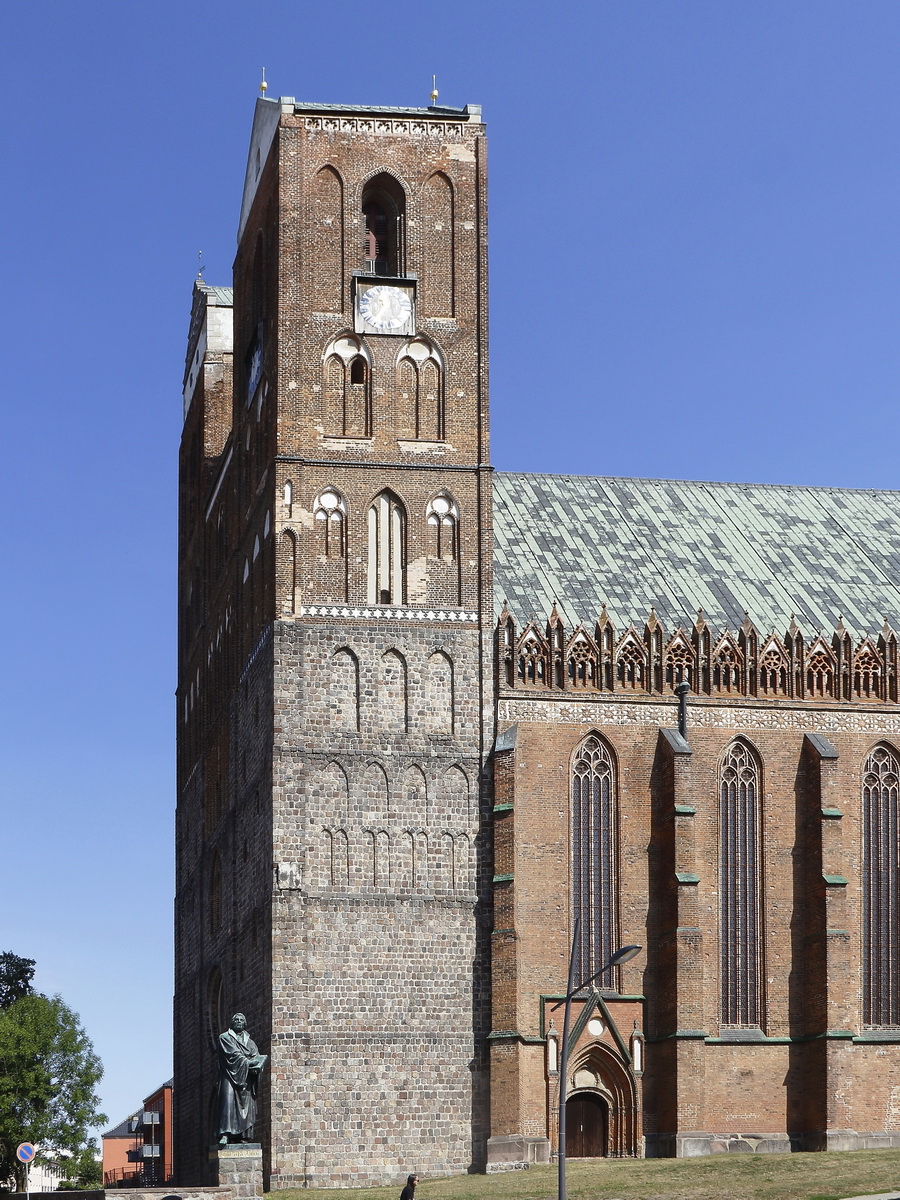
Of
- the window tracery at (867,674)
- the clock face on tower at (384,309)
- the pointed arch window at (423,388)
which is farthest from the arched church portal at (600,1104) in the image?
the clock face on tower at (384,309)

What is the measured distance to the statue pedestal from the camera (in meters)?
46.5

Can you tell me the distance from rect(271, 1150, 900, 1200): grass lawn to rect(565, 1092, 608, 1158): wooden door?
1.00 m

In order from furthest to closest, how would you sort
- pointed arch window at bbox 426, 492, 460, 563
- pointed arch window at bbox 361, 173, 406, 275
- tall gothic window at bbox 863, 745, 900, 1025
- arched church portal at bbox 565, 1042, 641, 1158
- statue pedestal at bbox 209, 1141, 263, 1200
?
pointed arch window at bbox 361, 173, 406, 275 → pointed arch window at bbox 426, 492, 460, 563 → tall gothic window at bbox 863, 745, 900, 1025 → arched church portal at bbox 565, 1042, 641, 1158 → statue pedestal at bbox 209, 1141, 263, 1200

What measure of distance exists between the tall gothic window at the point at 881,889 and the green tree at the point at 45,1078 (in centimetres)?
3499

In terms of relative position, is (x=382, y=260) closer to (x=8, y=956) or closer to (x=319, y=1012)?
(x=319, y=1012)

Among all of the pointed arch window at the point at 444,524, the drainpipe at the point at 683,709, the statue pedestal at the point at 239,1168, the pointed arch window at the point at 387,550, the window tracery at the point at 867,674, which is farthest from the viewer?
the window tracery at the point at 867,674

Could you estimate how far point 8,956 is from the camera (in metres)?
96.8

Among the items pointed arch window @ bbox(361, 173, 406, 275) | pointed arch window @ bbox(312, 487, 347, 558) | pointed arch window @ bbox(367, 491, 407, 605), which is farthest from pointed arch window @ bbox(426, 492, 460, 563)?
pointed arch window @ bbox(361, 173, 406, 275)

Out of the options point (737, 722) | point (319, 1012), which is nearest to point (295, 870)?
point (319, 1012)

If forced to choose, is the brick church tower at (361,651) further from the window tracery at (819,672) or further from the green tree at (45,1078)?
the green tree at (45,1078)

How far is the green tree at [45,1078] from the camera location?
81.6 metres

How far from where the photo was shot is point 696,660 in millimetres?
61750

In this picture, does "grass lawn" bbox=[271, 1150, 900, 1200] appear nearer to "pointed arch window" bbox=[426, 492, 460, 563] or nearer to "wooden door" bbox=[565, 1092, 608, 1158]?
"wooden door" bbox=[565, 1092, 608, 1158]

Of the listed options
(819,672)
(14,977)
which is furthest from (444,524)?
(14,977)
